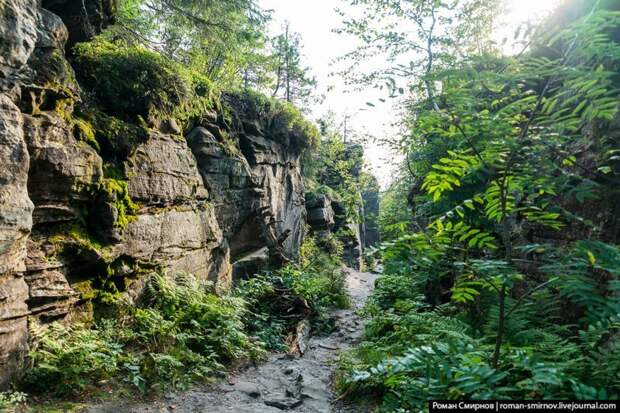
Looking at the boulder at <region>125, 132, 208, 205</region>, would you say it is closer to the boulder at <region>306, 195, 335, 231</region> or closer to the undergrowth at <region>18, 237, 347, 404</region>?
the undergrowth at <region>18, 237, 347, 404</region>

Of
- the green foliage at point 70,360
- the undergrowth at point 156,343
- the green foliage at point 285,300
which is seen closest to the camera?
the green foliage at point 70,360

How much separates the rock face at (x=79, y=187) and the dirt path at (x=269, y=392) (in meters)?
2.19

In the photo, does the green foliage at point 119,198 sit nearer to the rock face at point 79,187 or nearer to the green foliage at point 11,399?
the rock face at point 79,187

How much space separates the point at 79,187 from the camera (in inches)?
250

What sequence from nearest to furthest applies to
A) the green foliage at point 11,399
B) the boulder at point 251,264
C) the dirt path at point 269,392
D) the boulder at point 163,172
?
1. the green foliage at point 11,399
2. the dirt path at point 269,392
3. the boulder at point 163,172
4. the boulder at point 251,264

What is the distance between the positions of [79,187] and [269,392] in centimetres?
502

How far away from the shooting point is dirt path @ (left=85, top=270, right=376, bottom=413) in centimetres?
523

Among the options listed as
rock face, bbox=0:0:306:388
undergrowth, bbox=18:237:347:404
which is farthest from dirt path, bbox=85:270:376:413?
rock face, bbox=0:0:306:388

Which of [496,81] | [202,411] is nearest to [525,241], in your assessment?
[496,81]

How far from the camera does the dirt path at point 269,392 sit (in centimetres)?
523

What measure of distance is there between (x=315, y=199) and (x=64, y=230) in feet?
58.4

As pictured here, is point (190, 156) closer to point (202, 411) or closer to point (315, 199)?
point (202, 411)

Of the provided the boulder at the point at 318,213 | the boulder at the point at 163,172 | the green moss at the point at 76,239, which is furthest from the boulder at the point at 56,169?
Answer: the boulder at the point at 318,213

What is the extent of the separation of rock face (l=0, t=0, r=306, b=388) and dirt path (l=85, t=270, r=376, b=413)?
7.18 ft
